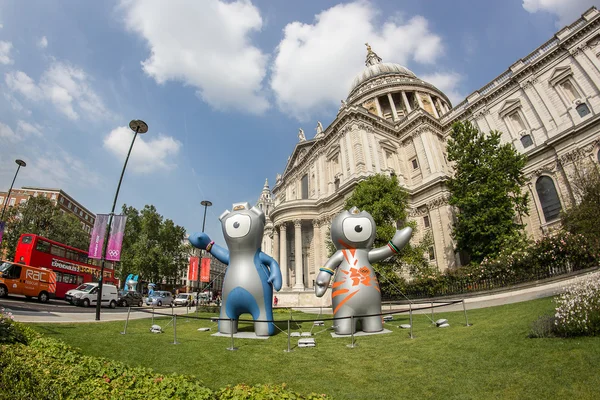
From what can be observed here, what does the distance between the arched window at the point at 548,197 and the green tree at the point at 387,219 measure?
41.1 ft

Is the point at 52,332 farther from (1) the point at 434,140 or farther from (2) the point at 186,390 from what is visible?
(1) the point at 434,140

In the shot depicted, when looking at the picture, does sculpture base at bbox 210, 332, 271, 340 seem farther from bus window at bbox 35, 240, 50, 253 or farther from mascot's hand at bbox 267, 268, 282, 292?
bus window at bbox 35, 240, 50, 253

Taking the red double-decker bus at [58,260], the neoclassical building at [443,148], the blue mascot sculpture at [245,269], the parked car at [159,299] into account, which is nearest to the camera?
the blue mascot sculpture at [245,269]

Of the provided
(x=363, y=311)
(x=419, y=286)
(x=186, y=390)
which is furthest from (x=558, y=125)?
(x=186, y=390)

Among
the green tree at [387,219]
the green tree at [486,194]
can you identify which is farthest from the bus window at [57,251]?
the green tree at [486,194]

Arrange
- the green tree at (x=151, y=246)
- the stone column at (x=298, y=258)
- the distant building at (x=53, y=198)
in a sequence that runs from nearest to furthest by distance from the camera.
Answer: the stone column at (x=298, y=258) < the green tree at (x=151, y=246) < the distant building at (x=53, y=198)

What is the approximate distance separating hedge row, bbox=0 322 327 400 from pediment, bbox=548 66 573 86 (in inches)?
1489

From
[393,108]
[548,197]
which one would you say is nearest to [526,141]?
[548,197]

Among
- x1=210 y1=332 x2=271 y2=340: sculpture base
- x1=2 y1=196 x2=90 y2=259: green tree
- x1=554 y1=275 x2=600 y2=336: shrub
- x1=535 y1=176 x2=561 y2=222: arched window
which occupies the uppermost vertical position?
x1=2 y1=196 x2=90 y2=259: green tree

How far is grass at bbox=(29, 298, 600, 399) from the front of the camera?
465 centimetres

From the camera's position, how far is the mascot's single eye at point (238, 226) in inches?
399

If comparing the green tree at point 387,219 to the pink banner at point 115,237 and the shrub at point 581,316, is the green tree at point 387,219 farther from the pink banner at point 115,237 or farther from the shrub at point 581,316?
the pink banner at point 115,237

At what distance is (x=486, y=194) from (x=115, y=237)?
24.5m

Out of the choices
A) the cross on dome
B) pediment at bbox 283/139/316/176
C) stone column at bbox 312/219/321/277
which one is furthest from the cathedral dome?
stone column at bbox 312/219/321/277
